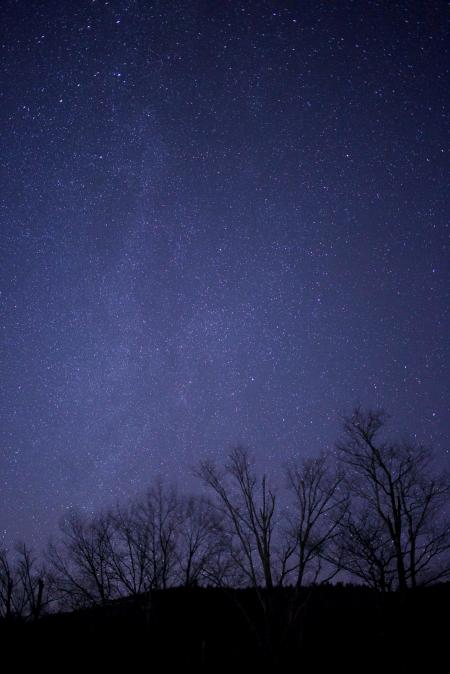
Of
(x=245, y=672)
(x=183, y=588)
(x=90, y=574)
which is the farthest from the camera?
(x=183, y=588)

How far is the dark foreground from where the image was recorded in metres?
16.8

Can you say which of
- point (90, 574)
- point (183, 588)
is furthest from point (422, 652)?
point (90, 574)

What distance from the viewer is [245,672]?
17391mm

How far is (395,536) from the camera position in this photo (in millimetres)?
17531

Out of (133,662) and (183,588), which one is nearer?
(133,662)

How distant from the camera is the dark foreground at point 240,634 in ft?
55.0

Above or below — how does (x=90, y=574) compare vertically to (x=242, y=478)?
below

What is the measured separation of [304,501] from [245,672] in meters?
8.96

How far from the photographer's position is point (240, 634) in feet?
79.9


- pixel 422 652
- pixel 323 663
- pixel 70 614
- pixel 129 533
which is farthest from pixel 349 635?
pixel 70 614

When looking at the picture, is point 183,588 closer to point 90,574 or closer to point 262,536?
point 90,574

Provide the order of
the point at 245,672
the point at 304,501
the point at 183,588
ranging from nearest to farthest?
the point at 304,501 → the point at 245,672 → the point at 183,588

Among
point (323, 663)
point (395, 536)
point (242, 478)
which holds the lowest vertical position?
point (323, 663)

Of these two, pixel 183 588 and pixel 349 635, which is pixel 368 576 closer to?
pixel 349 635
